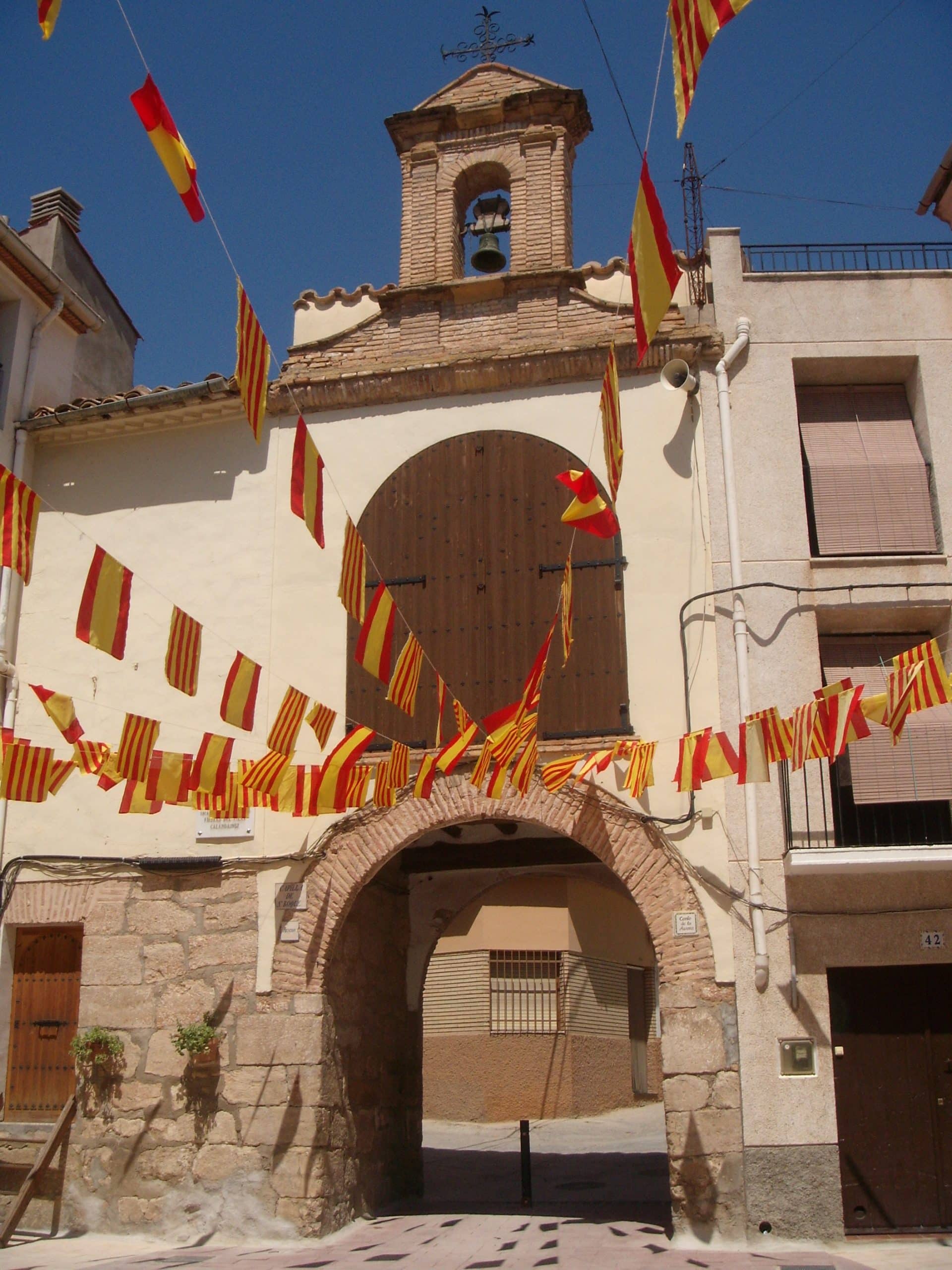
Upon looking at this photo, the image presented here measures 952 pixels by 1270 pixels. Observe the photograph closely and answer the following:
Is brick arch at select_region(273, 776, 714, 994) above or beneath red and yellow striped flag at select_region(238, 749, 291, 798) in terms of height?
beneath

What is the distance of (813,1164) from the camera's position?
7.99 meters

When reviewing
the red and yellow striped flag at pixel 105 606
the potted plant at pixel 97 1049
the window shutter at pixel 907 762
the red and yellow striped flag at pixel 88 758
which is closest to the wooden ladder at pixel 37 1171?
the potted plant at pixel 97 1049

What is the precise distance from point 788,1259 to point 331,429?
23.3 feet

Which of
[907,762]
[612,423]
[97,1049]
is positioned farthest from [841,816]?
[97,1049]

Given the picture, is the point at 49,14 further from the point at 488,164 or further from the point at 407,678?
the point at 488,164

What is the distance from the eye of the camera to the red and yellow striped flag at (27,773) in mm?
8539

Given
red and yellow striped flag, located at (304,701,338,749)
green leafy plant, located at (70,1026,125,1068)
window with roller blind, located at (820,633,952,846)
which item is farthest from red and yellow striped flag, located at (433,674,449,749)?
green leafy plant, located at (70,1026,125,1068)

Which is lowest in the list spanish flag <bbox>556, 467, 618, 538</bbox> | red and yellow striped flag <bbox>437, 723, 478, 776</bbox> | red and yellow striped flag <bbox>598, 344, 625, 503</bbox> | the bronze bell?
red and yellow striped flag <bbox>437, 723, 478, 776</bbox>

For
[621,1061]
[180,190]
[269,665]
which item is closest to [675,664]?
[269,665]

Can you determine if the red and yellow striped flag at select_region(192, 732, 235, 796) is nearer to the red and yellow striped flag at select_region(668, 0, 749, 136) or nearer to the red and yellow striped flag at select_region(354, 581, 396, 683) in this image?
the red and yellow striped flag at select_region(354, 581, 396, 683)

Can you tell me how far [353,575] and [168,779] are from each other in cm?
202

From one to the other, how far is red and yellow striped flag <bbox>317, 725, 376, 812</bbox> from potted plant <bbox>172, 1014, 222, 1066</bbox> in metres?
1.87

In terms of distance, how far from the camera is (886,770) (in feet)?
28.7

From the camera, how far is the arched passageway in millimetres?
8125
